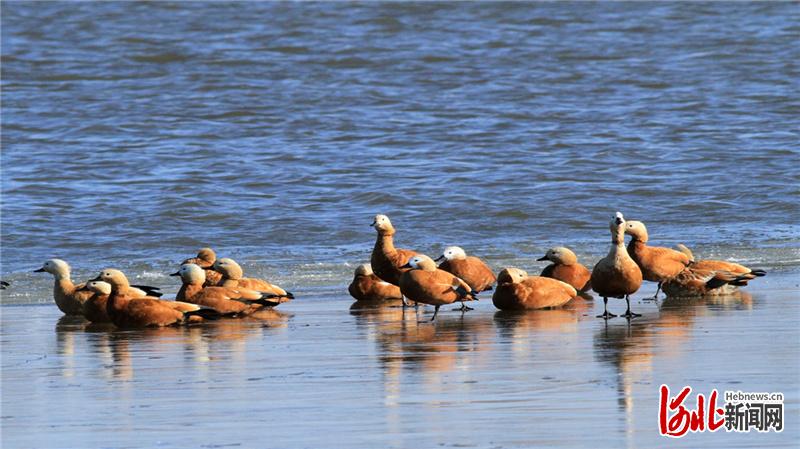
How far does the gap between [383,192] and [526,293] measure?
882 cm

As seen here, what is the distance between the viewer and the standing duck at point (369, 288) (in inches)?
474

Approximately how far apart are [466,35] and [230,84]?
22.8 ft

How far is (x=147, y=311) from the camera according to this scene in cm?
1052

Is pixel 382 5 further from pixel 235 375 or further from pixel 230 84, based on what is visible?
pixel 235 375

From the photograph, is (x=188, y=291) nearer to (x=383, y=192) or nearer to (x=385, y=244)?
(x=385, y=244)

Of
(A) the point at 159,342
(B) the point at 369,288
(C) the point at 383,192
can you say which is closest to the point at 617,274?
(B) the point at 369,288

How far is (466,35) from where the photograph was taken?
34.3 metres

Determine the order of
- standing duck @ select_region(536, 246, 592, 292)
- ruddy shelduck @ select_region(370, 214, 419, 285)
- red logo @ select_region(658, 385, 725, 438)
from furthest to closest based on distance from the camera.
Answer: standing duck @ select_region(536, 246, 592, 292) → ruddy shelduck @ select_region(370, 214, 419, 285) → red logo @ select_region(658, 385, 725, 438)

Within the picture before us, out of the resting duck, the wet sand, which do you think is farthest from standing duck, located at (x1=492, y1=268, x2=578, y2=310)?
the resting duck

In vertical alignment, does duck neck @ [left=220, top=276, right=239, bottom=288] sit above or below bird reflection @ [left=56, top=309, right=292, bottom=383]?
above

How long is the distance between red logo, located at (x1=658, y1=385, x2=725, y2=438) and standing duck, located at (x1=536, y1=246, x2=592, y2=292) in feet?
15.7

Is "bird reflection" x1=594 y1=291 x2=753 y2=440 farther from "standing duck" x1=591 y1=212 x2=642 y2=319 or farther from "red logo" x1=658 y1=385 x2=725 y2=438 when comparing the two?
"standing duck" x1=591 y1=212 x2=642 y2=319

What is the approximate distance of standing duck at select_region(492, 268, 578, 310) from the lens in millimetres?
11016

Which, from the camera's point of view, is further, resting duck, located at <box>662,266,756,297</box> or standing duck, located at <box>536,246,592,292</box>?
standing duck, located at <box>536,246,592,292</box>
